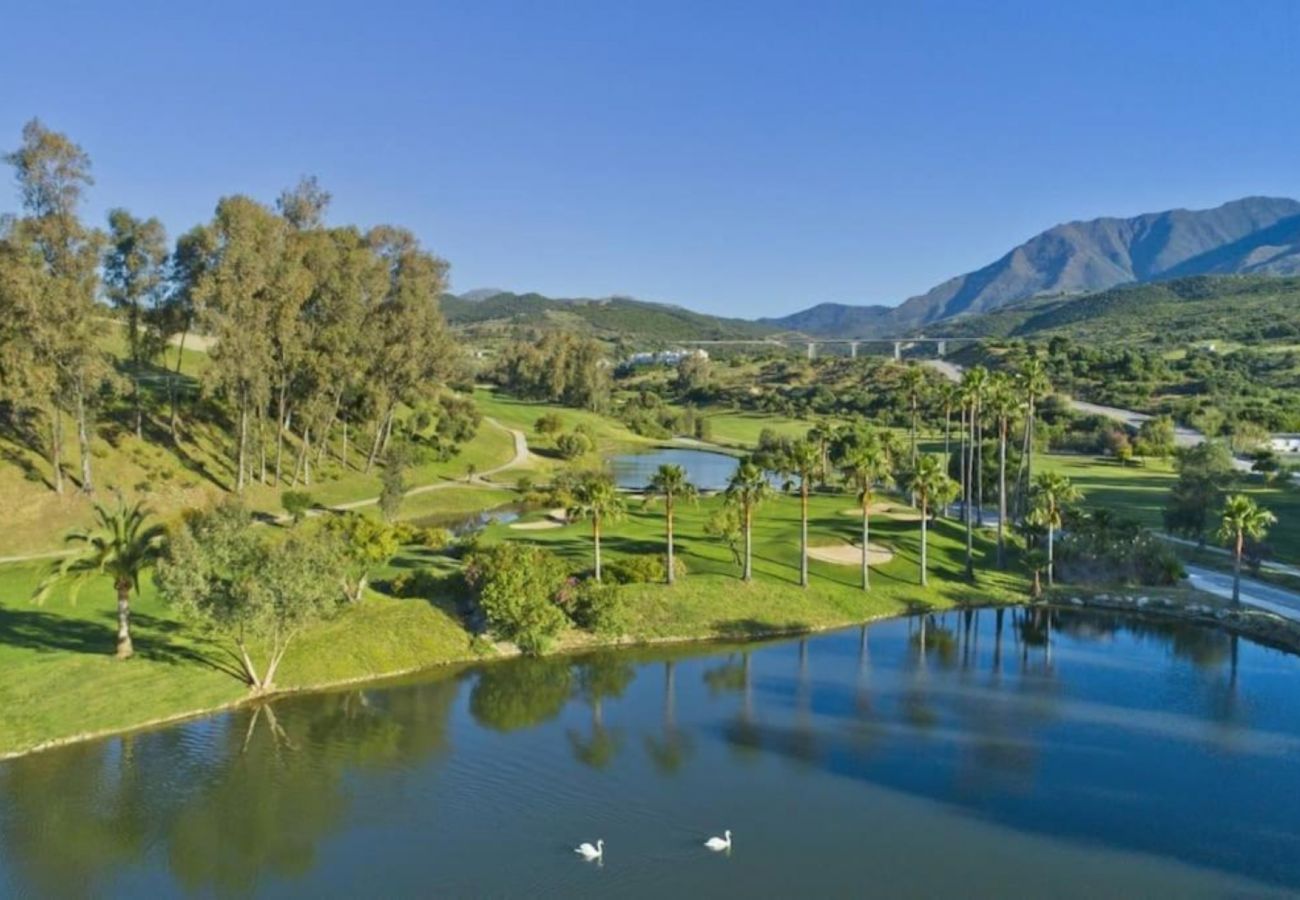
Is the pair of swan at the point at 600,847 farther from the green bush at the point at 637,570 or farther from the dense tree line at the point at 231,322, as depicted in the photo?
the dense tree line at the point at 231,322

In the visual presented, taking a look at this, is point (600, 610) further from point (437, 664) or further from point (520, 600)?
point (437, 664)

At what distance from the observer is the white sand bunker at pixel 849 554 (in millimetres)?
66000

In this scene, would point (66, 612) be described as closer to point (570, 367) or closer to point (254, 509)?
point (254, 509)

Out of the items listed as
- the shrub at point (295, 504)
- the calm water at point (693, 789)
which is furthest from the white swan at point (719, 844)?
the shrub at point (295, 504)

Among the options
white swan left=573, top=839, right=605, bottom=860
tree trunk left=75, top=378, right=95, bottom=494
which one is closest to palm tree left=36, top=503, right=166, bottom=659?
white swan left=573, top=839, right=605, bottom=860

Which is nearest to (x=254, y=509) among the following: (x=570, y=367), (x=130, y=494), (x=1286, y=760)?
(x=130, y=494)

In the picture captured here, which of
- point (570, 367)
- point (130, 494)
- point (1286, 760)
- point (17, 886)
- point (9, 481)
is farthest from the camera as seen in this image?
point (570, 367)

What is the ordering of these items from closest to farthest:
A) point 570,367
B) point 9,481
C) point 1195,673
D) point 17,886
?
point 17,886
point 1195,673
point 9,481
point 570,367

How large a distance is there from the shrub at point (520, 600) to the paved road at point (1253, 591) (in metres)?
41.8

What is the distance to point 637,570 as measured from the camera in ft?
186

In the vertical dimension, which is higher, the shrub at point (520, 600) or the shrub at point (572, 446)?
the shrub at point (572, 446)

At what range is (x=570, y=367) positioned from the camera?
181500 millimetres

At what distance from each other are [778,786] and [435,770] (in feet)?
39.5

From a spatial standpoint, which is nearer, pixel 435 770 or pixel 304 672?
pixel 435 770
